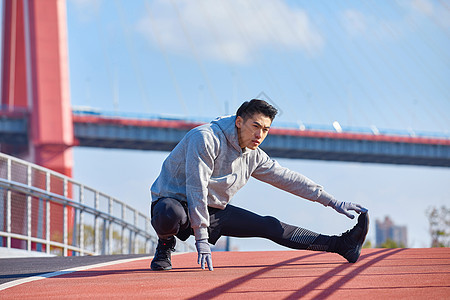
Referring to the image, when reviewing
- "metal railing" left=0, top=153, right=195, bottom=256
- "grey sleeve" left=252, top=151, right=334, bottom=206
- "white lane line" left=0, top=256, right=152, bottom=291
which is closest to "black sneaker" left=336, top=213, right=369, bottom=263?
"grey sleeve" left=252, top=151, right=334, bottom=206

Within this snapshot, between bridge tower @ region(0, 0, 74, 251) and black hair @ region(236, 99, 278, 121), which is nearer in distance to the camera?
black hair @ region(236, 99, 278, 121)

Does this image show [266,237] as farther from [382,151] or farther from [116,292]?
[382,151]

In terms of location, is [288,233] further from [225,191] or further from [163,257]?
[163,257]

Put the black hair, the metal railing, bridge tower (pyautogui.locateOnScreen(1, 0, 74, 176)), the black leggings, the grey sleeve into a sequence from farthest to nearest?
bridge tower (pyautogui.locateOnScreen(1, 0, 74, 176)) < the metal railing < the grey sleeve < the black leggings < the black hair

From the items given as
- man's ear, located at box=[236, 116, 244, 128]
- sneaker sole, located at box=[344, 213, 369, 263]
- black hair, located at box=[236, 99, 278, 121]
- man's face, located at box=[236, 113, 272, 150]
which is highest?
black hair, located at box=[236, 99, 278, 121]

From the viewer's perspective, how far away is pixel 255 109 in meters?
4.77

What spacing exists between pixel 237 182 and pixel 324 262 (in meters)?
1.00

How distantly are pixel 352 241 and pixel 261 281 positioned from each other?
3.63 ft

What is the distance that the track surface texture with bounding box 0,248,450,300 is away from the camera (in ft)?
12.6

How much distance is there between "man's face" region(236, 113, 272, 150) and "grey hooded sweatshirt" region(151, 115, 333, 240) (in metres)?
0.04

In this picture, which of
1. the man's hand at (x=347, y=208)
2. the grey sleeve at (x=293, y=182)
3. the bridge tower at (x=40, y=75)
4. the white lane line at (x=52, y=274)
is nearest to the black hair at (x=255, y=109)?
the grey sleeve at (x=293, y=182)

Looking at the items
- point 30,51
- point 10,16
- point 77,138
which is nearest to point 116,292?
point 30,51

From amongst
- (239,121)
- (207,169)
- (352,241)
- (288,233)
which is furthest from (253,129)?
(352,241)

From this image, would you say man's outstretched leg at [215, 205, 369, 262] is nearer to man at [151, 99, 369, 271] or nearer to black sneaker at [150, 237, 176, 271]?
man at [151, 99, 369, 271]
